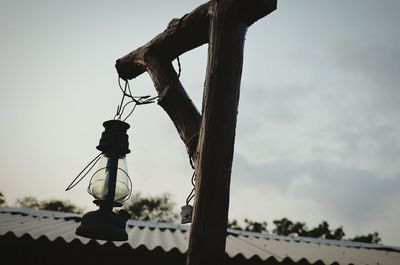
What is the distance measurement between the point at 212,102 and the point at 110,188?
0.97 metres

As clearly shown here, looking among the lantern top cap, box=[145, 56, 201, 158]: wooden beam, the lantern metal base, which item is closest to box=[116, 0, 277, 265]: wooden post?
box=[145, 56, 201, 158]: wooden beam

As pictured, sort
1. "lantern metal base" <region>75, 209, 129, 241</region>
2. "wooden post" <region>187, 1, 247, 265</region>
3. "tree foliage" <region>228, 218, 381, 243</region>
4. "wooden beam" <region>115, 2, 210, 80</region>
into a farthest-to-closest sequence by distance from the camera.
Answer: "tree foliage" <region>228, 218, 381, 243</region>, "wooden beam" <region>115, 2, 210, 80</region>, "lantern metal base" <region>75, 209, 129, 241</region>, "wooden post" <region>187, 1, 247, 265</region>

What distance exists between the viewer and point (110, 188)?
230 centimetres

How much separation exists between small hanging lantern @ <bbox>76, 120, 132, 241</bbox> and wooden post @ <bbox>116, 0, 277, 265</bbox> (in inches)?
17.8

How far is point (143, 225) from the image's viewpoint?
8.91 meters

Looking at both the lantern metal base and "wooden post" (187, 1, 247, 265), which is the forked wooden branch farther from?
the lantern metal base

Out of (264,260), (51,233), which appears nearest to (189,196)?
(264,260)

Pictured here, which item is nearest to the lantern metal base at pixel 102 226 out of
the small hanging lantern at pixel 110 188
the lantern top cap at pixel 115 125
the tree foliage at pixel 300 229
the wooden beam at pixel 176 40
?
the small hanging lantern at pixel 110 188

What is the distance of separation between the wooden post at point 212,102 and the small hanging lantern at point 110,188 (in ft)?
1.48

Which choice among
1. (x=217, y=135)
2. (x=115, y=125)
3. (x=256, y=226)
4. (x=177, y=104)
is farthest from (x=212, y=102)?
(x=256, y=226)

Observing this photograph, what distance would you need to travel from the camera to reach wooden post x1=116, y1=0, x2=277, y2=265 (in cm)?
180

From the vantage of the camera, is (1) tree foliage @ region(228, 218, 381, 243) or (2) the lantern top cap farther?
(1) tree foliage @ region(228, 218, 381, 243)

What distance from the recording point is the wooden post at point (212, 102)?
1798 mm

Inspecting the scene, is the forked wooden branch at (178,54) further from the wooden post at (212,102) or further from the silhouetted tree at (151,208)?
the silhouetted tree at (151,208)
